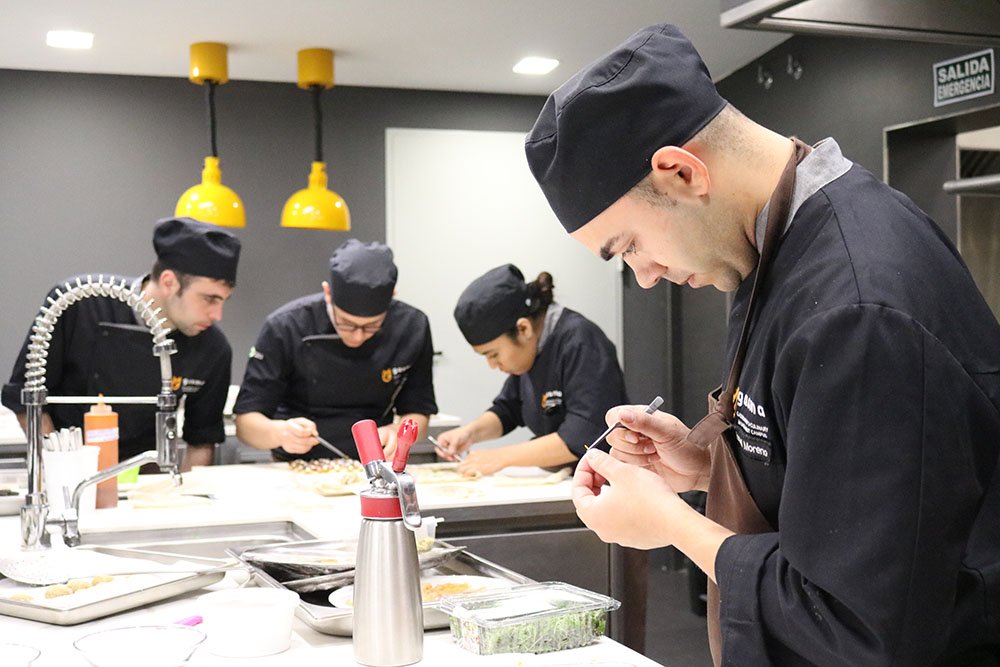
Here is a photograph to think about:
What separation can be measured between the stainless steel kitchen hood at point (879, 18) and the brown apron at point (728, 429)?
1.94 feet

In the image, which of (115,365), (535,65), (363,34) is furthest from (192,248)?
(535,65)

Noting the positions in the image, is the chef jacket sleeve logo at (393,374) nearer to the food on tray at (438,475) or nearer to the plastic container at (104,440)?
the food on tray at (438,475)

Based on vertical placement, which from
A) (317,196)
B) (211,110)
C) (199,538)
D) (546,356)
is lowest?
(199,538)

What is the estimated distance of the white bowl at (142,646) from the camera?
4.77 ft

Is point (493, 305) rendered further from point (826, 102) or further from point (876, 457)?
point (876, 457)

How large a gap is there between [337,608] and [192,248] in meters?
2.17

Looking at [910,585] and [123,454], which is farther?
[123,454]

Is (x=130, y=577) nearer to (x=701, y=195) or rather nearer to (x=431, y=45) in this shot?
(x=701, y=195)

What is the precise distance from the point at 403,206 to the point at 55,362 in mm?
3161

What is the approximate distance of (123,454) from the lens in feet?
12.3

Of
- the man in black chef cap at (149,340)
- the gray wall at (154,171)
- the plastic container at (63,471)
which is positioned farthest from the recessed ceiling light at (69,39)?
the plastic container at (63,471)

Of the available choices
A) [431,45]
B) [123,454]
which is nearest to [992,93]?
[431,45]

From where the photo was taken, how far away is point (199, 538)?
2.66 meters

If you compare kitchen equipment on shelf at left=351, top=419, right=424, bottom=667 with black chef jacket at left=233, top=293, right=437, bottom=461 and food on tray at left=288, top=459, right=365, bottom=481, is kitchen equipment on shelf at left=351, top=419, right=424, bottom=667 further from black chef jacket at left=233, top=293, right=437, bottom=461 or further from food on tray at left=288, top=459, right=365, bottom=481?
black chef jacket at left=233, top=293, right=437, bottom=461
